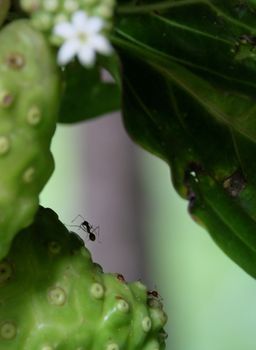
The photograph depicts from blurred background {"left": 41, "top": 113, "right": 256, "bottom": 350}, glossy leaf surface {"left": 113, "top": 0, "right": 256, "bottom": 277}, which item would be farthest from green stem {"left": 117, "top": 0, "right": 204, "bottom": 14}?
blurred background {"left": 41, "top": 113, "right": 256, "bottom": 350}

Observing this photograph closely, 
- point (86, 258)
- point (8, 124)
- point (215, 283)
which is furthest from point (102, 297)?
point (215, 283)

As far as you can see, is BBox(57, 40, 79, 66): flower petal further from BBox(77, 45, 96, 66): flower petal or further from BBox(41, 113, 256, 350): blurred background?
BBox(41, 113, 256, 350): blurred background

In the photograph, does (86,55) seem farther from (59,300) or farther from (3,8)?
(59,300)

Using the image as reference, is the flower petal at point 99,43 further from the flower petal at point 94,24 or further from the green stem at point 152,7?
the green stem at point 152,7

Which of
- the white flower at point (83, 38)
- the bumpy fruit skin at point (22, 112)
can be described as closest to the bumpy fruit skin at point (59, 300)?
the bumpy fruit skin at point (22, 112)

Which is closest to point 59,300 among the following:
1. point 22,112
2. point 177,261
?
point 22,112
